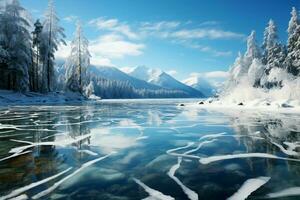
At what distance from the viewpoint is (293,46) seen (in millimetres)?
41844

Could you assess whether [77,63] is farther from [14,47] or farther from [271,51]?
[271,51]

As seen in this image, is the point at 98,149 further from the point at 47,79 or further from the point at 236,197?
the point at 47,79

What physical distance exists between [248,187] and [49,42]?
1929 inches

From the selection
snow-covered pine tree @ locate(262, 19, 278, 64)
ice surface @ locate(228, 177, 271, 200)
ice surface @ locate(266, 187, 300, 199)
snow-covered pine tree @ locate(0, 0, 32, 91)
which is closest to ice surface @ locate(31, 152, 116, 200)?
ice surface @ locate(228, 177, 271, 200)

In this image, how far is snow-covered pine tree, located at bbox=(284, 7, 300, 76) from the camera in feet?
128

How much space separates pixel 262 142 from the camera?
884cm

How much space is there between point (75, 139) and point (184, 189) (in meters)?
5.86

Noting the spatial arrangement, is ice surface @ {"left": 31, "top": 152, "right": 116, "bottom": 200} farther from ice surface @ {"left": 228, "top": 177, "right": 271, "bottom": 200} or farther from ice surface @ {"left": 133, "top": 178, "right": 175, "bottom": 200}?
ice surface @ {"left": 228, "top": 177, "right": 271, "bottom": 200}

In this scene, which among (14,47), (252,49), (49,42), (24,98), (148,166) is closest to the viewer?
(148,166)

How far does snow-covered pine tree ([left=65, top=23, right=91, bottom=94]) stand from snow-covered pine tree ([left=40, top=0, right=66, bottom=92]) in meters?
6.32

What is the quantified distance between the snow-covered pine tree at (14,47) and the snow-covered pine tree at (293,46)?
36541 mm

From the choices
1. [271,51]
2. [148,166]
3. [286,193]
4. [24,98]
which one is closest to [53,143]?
[148,166]

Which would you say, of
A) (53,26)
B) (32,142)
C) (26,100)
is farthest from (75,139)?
(53,26)

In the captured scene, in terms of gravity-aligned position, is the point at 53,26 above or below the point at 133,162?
above
